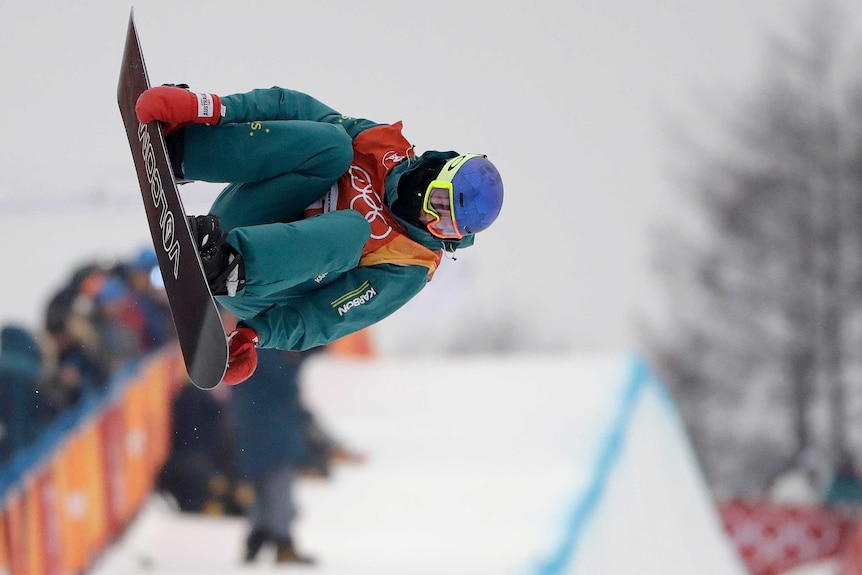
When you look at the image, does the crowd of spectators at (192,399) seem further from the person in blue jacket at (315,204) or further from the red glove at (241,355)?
the red glove at (241,355)

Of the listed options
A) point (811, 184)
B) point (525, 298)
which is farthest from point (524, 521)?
point (811, 184)

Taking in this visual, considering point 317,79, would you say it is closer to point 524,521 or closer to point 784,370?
point 524,521

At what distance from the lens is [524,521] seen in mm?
5215

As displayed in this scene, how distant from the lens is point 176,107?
2914 millimetres

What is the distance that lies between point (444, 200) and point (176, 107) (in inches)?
31.3

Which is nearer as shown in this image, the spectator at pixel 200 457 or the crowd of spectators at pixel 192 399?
the crowd of spectators at pixel 192 399

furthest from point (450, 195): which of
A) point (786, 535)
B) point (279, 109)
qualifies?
point (786, 535)

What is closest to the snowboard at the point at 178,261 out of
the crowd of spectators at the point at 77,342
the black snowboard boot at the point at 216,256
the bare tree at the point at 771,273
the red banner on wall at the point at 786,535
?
the black snowboard boot at the point at 216,256

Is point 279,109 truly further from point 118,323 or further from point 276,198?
point 118,323

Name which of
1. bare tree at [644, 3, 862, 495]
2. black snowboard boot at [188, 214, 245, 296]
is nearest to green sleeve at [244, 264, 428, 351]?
black snowboard boot at [188, 214, 245, 296]

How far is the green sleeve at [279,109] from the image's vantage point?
3.11 meters

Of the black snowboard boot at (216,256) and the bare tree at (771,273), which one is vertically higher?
the black snowboard boot at (216,256)

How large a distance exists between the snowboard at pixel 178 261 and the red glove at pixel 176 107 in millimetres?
87

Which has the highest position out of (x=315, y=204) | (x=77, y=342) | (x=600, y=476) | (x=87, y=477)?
(x=315, y=204)
